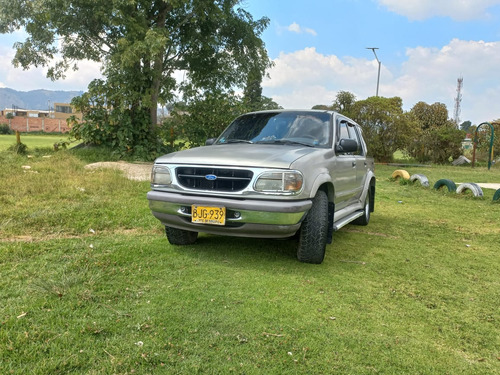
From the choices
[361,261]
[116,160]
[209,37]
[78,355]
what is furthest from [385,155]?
[78,355]

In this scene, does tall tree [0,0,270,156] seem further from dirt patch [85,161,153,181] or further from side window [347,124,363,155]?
side window [347,124,363,155]

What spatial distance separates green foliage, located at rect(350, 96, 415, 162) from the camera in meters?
20.2

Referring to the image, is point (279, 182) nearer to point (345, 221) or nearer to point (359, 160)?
point (345, 221)

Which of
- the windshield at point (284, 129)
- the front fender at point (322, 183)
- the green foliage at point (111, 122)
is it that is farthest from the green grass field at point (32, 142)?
the front fender at point (322, 183)

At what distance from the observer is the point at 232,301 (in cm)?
304

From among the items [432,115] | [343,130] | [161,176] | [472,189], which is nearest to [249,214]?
[161,176]

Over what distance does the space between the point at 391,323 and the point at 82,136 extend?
1236 cm

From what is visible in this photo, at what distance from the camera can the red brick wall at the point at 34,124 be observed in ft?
170

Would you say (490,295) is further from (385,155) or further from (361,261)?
(385,155)

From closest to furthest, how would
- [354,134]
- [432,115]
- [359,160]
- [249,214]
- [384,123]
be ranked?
[249,214]
[359,160]
[354,134]
[384,123]
[432,115]

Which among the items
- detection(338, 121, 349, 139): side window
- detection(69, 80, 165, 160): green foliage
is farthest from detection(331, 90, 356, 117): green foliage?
detection(338, 121, 349, 139): side window

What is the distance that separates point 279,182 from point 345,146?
1.37 m

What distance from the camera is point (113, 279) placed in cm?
337

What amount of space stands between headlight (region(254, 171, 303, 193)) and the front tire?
39cm
